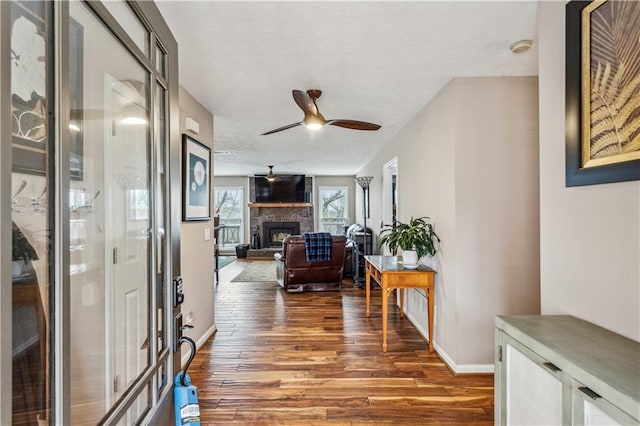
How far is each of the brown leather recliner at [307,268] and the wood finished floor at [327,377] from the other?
3.80 feet

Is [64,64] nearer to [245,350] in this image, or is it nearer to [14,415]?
[14,415]

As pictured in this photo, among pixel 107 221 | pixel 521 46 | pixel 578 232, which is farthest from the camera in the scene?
pixel 521 46

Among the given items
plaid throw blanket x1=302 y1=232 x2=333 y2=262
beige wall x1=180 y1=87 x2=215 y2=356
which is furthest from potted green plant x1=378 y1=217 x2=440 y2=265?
plaid throw blanket x1=302 y1=232 x2=333 y2=262

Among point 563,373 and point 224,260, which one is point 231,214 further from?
point 563,373

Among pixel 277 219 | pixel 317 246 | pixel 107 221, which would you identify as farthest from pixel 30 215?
pixel 277 219

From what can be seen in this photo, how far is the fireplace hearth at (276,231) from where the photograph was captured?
373 inches

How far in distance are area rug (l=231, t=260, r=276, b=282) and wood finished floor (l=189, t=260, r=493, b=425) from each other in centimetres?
223

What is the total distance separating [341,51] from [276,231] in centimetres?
779

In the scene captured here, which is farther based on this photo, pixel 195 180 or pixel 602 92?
pixel 195 180

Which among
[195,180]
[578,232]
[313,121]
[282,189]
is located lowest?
[578,232]

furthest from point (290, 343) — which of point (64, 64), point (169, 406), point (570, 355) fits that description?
point (64, 64)

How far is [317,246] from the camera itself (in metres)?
5.07

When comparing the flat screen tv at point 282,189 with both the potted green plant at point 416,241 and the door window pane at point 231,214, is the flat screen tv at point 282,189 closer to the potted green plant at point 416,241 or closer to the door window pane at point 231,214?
the door window pane at point 231,214

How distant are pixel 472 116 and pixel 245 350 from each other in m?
2.96
